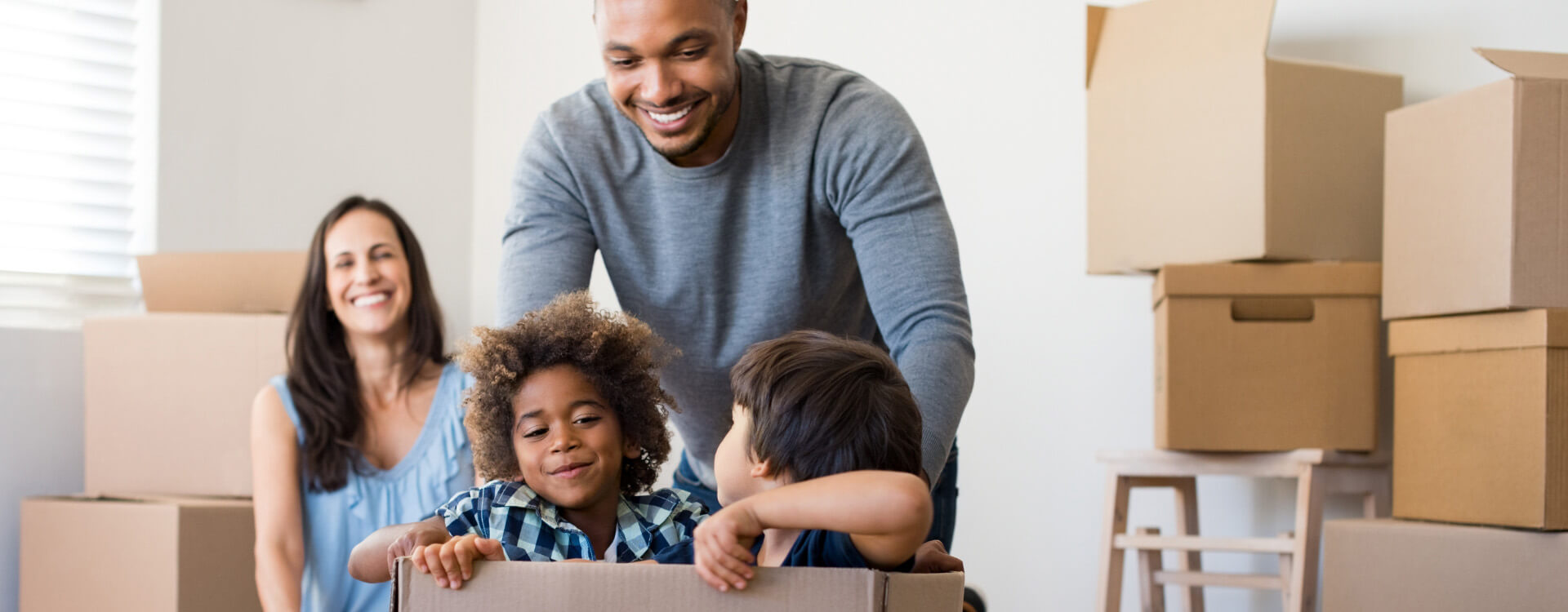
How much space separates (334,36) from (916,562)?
8.47 ft

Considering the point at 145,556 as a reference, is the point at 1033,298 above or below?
above

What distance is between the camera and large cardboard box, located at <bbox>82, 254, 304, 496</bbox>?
2279mm

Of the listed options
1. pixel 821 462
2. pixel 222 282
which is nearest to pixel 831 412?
pixel 821 462

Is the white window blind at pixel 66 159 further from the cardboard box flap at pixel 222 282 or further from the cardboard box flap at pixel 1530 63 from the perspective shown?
the cardboard box flap at pixel 1530 63

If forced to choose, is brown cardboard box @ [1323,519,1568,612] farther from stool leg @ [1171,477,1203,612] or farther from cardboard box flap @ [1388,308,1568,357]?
stool leg @ [1171,477,1203,612]

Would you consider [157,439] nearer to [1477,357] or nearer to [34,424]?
[34,424]

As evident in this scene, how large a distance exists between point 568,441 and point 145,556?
1.29 meters

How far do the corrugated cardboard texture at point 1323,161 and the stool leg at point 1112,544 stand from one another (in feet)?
1.69

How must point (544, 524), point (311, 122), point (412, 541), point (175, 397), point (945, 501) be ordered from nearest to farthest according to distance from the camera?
point (412, 541) → point (544, 524) → point (945, 501) → point (175, 397) → point (311, 122)

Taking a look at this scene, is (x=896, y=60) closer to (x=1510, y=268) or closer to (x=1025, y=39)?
(x=1025, y=39)

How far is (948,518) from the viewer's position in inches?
59.8

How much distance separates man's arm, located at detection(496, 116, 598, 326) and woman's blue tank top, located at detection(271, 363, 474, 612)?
833 mm

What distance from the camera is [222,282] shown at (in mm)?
2453

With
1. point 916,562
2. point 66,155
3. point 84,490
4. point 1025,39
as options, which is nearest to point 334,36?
point 66,155
